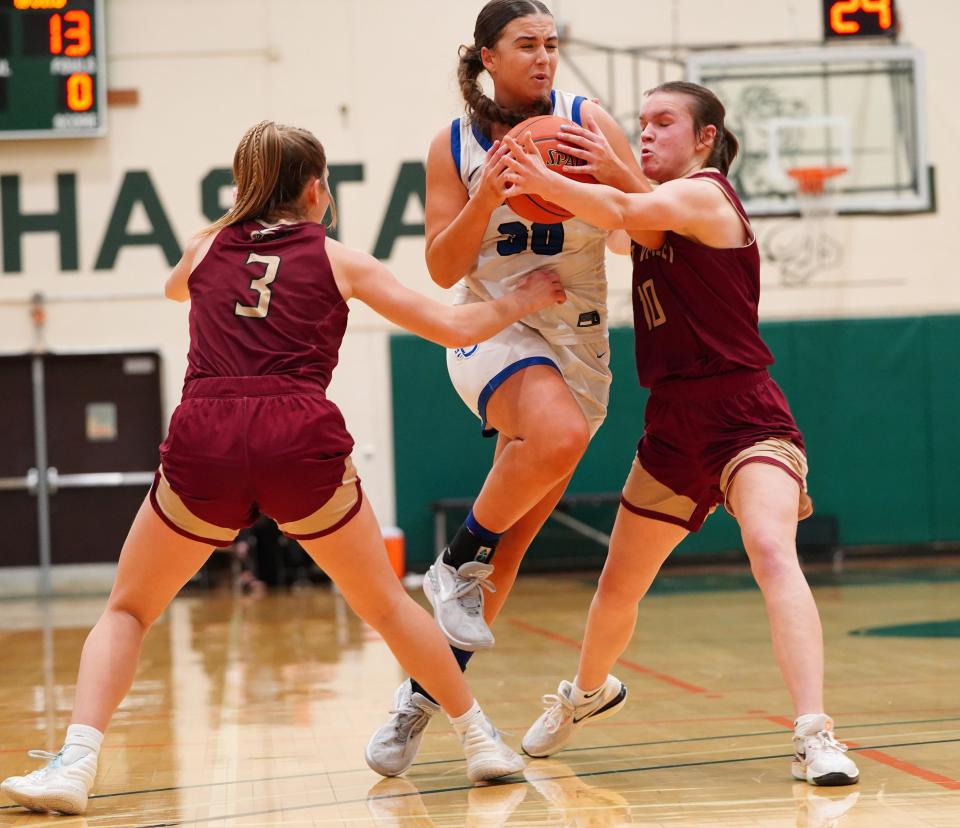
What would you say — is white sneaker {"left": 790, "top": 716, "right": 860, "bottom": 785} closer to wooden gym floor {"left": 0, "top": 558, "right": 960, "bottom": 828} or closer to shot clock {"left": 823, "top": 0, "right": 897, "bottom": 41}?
wooden gym floor {"left": 0, "top": 558, "right": 960, "bottom": 828}

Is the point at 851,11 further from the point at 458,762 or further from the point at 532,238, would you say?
the point at 458,762

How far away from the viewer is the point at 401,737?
12.4 feet

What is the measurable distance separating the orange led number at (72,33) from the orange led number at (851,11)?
6648 millimetres

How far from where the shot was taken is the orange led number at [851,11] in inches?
449

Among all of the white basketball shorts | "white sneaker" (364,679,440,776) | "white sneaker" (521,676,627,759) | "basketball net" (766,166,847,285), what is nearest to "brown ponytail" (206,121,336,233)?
the white basketball shorts

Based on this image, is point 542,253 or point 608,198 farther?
point 542,253

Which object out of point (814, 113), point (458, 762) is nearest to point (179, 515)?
point (458, 762)

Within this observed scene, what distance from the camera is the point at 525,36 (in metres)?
3.80

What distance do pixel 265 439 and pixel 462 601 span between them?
0.94m

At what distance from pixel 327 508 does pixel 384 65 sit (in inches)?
408

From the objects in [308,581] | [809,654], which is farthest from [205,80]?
→ [809,654]

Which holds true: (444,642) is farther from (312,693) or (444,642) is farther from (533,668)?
(533,668)

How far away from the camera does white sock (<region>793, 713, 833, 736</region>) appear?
3.29 meters

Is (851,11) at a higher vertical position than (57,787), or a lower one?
higher
